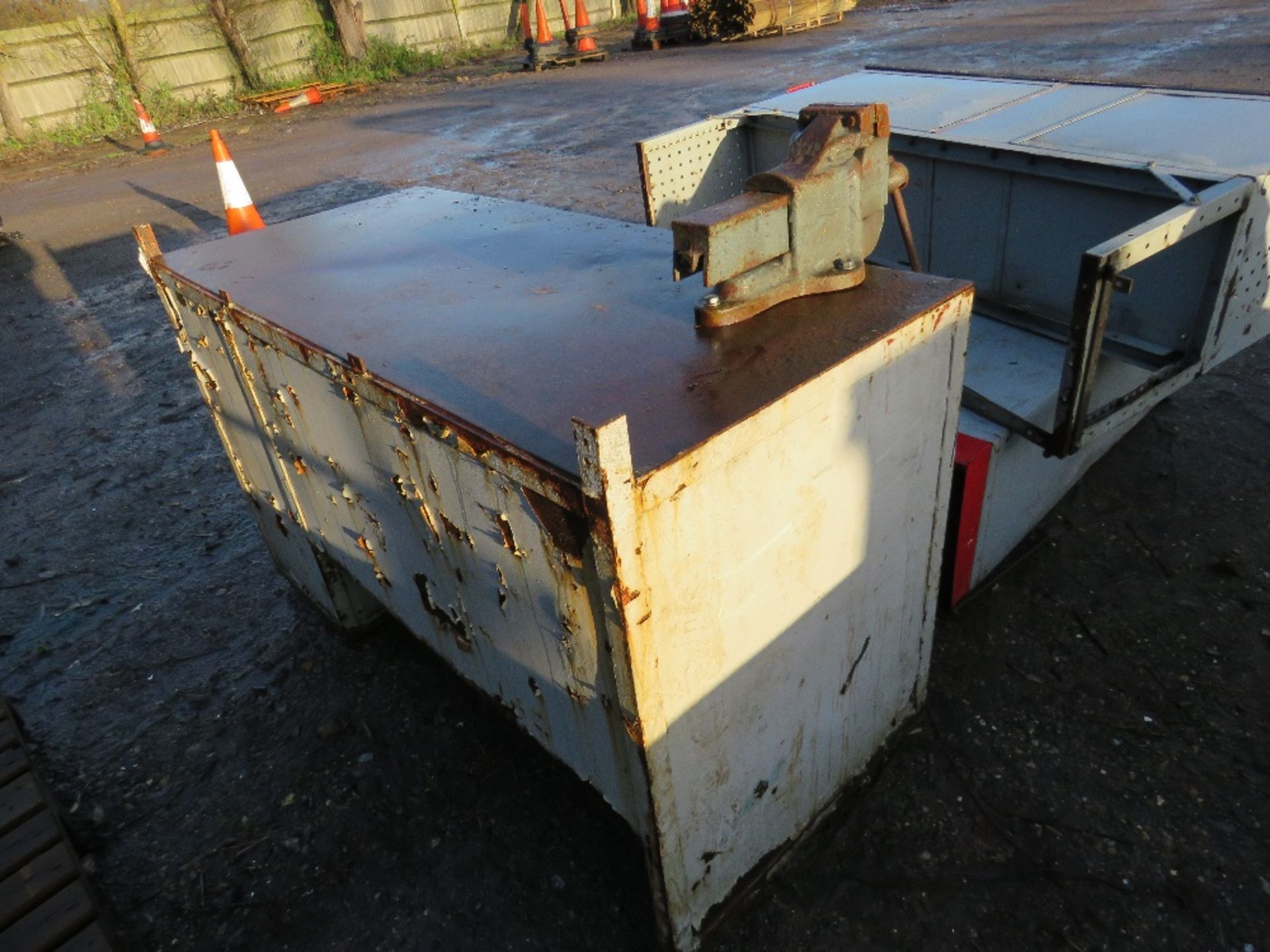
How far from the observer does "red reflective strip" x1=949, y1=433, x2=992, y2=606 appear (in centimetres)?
238

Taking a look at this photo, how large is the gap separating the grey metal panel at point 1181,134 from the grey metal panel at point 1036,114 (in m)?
0.08

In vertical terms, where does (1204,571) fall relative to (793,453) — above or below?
below

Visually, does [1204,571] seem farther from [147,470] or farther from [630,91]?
[630,91]

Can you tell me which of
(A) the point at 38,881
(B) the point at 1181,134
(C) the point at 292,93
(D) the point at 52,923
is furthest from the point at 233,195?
(C) the point at 292,93

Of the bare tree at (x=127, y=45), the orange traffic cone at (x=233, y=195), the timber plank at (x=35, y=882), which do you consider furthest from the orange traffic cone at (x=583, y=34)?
the timber plank at (x=35, y=882)

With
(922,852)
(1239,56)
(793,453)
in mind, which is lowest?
(922,852)

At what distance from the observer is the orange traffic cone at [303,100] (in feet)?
41.5

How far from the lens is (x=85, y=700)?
2861mm

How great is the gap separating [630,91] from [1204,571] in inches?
374

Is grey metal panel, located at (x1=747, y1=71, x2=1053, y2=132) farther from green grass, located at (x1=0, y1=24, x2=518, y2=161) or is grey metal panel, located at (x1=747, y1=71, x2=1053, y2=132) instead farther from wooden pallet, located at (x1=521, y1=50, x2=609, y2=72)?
green grass, located at (x1=0, y1=24, x2=518, y2=161)

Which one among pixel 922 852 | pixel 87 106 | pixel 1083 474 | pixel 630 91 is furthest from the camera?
pixel 87 106

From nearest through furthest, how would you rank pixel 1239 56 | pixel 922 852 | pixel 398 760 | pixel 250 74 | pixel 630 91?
1. pixel 922 852
2. pixel 398 760
3. pixel 1239 56
4. pixel 630 91
5. pixel 250 74

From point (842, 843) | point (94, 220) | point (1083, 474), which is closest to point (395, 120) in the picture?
point (94, 220)

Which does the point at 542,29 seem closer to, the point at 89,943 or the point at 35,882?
the point at 35,882
